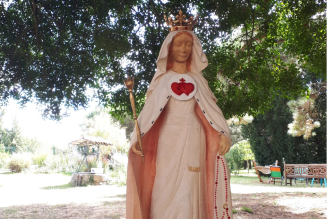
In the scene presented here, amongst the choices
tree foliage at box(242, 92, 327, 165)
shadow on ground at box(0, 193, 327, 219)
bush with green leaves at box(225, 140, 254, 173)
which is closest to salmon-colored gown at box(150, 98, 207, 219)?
shadow on ground at box(0, 193, 327, 219)

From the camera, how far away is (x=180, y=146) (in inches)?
138

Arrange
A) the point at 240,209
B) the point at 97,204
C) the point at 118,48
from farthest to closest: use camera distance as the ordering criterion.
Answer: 1. the point at 97,204
2. the point at 240,209
3. the point at 118,48

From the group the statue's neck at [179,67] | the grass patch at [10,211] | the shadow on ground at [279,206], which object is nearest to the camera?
the statue's neck at [179,67]

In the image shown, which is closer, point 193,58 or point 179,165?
point 179,165

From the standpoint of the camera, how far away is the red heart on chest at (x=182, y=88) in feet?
12.0

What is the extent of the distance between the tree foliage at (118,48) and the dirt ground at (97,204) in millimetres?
2565

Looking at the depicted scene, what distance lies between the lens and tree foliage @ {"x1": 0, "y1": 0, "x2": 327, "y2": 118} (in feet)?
24.2

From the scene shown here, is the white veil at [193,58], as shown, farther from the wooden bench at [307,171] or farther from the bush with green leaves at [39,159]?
the bush with green leaves at [39,159]

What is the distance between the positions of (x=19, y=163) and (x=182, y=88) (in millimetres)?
18497

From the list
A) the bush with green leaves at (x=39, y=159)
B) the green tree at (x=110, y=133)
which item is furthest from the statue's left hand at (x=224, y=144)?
the bush with green leaves at (x=39, y=159)

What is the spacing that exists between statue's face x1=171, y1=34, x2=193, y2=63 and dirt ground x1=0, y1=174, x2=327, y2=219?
5304mm

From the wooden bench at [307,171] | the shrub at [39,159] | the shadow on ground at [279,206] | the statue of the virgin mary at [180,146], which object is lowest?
the shadow on ground at [279,206]

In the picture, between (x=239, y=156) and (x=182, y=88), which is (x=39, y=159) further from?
(x=182, y=88)

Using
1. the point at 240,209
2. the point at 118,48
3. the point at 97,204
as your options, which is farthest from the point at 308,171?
the point at 118,48
